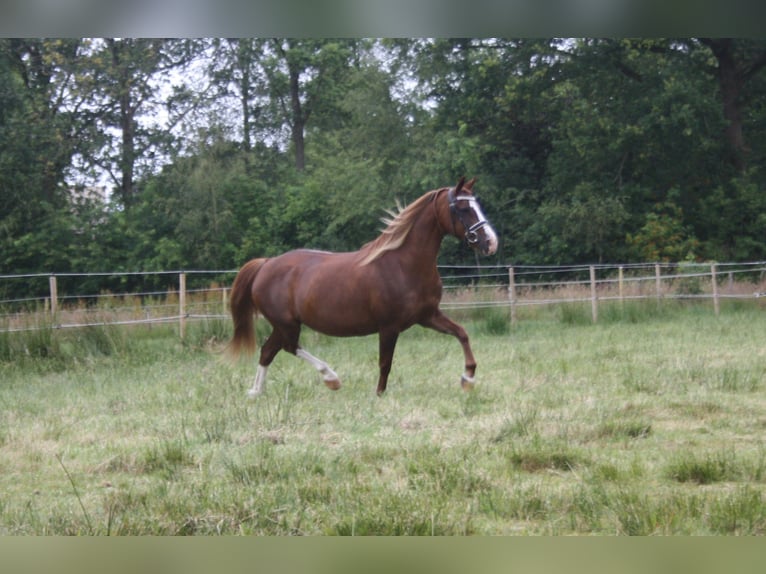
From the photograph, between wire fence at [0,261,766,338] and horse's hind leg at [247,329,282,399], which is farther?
wire fence at [0,261,766,338]

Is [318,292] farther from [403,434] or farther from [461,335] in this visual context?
[403,434]

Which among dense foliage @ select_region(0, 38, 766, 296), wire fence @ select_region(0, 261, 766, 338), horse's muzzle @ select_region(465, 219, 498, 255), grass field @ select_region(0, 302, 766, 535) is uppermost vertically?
dense foliage @ select_region(0, 38, 766, 296)

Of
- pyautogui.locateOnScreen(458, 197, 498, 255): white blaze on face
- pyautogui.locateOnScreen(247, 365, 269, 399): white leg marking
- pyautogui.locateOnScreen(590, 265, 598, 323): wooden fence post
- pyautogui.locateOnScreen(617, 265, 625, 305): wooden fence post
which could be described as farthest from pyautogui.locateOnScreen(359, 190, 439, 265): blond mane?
pyautogui.locateOnScreen(617, 265, 625, 305): wooden fence post

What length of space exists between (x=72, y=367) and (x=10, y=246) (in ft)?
2.99

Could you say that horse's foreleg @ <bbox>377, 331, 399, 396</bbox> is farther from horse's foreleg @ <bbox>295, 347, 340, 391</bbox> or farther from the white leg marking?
the white leg marking

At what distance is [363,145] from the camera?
4.10 meters

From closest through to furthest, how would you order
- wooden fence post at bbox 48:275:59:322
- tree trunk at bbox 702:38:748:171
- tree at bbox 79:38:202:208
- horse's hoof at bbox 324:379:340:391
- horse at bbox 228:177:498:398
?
horse at bbox 228:177:498:398, horse's hoof at bbox 324:379:340:391, tree at bbox 79:38:202:208, tree trunk at bbox 702:38:748:171, wooden fence post at bbox 48:275:59:322

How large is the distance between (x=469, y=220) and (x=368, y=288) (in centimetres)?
65

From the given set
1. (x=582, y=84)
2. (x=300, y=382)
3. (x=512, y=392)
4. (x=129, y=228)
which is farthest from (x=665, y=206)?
(x=129, y=228)

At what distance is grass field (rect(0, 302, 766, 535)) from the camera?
2201mm

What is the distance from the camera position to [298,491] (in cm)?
241

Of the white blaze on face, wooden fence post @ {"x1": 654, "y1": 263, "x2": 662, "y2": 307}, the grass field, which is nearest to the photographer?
the grass field

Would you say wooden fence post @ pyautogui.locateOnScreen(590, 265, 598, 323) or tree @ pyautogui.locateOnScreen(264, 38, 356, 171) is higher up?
tree @ pyautogui.locateOnScreen(264, 38, 356, 171)
